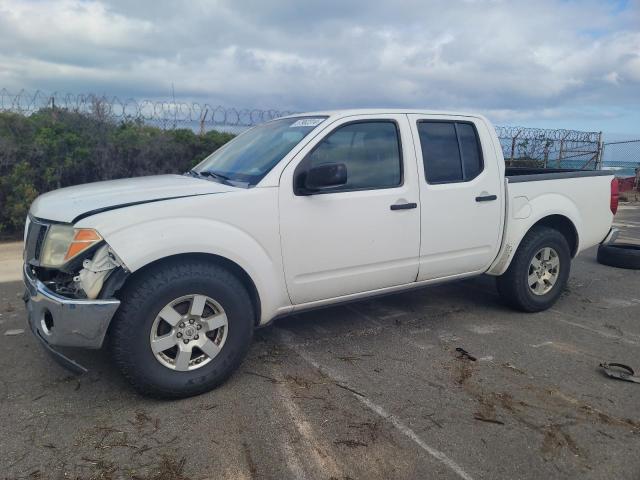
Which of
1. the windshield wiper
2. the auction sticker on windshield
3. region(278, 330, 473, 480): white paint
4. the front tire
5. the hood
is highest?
the auction sticker on windshield

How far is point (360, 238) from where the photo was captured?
13.3 ft

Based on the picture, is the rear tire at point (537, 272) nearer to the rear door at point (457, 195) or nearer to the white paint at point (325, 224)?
the white paint at point (325, 224)

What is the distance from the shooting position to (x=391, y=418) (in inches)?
129

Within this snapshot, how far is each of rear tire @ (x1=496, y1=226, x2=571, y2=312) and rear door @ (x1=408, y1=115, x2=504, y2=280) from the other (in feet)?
1.14

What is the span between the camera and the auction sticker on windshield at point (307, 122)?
13.5 feet

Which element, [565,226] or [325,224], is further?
[565,226]

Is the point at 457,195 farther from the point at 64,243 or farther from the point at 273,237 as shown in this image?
the point at 64,243

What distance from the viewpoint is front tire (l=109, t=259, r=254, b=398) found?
10.6 ft

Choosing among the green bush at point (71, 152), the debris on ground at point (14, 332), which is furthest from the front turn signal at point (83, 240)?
the green bush at point (71, 152)

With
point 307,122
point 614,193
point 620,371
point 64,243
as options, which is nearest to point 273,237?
point 307,122

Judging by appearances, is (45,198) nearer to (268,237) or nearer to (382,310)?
(268,237)

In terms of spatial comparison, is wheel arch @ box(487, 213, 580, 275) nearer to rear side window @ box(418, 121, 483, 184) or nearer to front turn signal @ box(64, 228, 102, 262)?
rear side window @ box(418, 121, 483, 184)

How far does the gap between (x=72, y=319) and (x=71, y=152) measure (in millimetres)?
6569

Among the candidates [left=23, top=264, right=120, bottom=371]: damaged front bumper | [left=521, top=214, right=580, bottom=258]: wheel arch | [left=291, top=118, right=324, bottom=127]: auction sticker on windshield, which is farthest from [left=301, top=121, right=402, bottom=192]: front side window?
[left=521, top=214, right=580, bottom=258]: wheel arch
